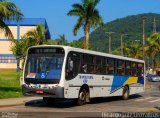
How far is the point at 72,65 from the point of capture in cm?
2192

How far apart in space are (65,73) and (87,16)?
3379 cm

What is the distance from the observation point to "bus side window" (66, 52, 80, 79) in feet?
Answer: 70.8

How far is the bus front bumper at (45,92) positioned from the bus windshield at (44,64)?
0.55 meters

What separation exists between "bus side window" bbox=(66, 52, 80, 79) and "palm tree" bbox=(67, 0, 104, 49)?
3091 centimetres

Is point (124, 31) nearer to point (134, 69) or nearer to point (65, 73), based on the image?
point (134, 69)

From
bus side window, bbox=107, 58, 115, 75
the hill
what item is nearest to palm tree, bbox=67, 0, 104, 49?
bus side window, bbox=107, 58, 115, 75

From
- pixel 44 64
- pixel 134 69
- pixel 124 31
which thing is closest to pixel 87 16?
pixel 134 69

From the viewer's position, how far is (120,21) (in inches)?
6703

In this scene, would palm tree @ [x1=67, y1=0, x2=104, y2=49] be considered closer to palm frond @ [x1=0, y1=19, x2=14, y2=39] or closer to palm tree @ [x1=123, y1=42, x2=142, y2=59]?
palm frond @ [x1=0, y1=19, x2=14, y2=39]

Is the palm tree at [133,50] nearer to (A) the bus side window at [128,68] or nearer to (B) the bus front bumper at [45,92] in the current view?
(A) the bus side window at [128,68]

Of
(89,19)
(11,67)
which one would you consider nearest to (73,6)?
(89,19)

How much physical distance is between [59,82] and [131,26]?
450ft

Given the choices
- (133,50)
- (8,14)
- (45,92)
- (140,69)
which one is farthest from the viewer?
(133,50)

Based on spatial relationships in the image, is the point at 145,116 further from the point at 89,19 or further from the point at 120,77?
the point at 89,19
